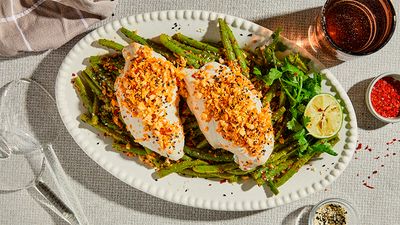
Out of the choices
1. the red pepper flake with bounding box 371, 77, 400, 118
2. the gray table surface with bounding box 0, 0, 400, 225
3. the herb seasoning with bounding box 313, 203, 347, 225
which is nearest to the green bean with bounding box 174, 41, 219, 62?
the gray table surface with bounding box 0, 0, 400, 225

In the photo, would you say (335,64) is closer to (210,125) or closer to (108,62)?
(210,125)

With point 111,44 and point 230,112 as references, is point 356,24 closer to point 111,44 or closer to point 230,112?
point 230,112

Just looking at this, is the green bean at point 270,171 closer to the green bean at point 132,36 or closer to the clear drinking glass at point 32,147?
the green bean at point 132,36

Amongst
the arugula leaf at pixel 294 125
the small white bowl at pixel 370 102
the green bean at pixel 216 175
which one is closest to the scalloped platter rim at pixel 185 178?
the green bean at pixel 216 175

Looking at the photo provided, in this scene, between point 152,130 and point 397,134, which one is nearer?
point 152,130

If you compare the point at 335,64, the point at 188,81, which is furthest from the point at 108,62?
the point at 335,64
